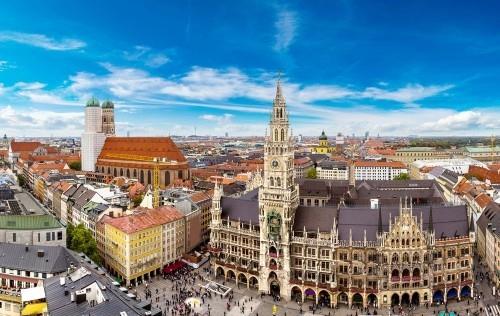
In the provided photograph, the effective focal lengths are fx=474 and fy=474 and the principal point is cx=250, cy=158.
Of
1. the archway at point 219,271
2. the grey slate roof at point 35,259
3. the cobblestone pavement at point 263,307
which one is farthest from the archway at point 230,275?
the grey slate roof at point 35,259

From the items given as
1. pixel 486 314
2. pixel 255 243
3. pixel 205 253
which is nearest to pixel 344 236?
pixel 255 243

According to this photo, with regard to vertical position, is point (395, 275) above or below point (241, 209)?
below

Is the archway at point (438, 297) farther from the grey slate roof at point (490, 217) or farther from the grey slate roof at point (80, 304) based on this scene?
the grey slate roof at point (80, 304)

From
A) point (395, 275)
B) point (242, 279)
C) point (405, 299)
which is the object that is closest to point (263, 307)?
point (242, 279)

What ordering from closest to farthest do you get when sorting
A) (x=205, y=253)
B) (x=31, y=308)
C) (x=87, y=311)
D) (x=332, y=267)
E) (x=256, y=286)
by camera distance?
1. (x=87, y=311)
2. (x=31, y=308)
3. (x=332, y=267)
4. (x=256, y=286)
5. (x=205, y=253)

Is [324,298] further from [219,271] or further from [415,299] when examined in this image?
[219,271]

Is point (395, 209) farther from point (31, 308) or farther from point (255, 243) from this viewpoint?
point (31, 308)
